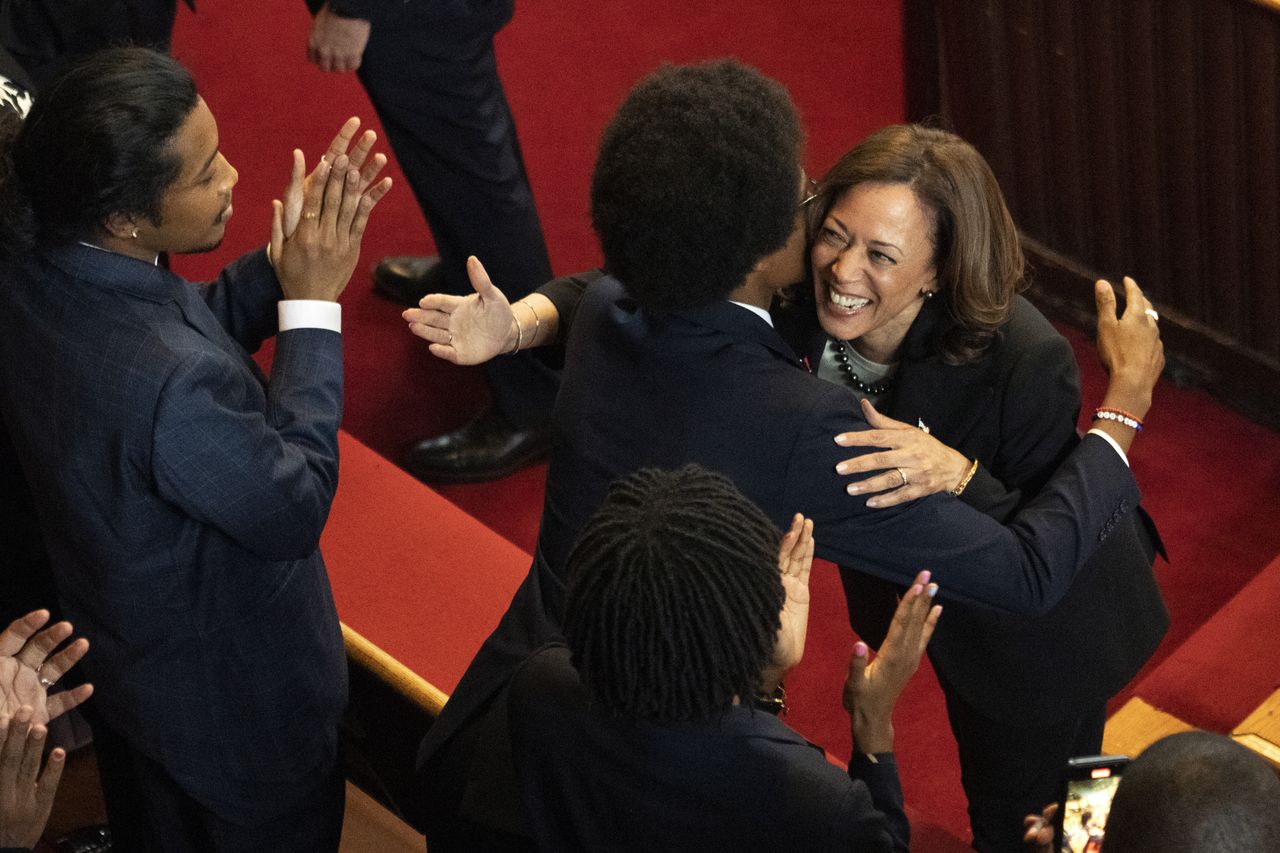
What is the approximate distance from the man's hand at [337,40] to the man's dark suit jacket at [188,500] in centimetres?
121

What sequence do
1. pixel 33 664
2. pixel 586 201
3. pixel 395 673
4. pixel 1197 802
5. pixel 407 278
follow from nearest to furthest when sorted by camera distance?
pixel 1197 802 → pixel 33 664 → pixel 395 673 → pixel 407 278 → pixel 586 201

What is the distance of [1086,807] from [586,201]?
117 inches

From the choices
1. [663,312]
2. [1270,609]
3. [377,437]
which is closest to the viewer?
[663,312]

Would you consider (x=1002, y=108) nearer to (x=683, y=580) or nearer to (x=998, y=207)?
(x=998, y=207)

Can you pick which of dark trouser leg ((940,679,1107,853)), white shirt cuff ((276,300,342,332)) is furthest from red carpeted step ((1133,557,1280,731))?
white shirt cuff ((276,300,342,332))

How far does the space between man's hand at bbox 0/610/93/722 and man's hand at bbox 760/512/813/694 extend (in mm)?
913

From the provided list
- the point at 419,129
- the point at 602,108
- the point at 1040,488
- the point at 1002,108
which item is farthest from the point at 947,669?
the point at 602,108

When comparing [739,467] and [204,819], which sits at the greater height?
[739,467]

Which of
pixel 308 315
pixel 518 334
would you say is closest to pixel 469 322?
pixel 518 334

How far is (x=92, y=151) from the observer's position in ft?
6.35

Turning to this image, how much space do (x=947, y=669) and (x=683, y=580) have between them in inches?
36.5

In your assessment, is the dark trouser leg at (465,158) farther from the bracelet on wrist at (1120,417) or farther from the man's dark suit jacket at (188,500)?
the bracelet on wrist at (1120,417)

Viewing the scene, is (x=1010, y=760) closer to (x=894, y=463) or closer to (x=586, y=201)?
(x=894, y=463)

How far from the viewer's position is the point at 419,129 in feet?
11.9
